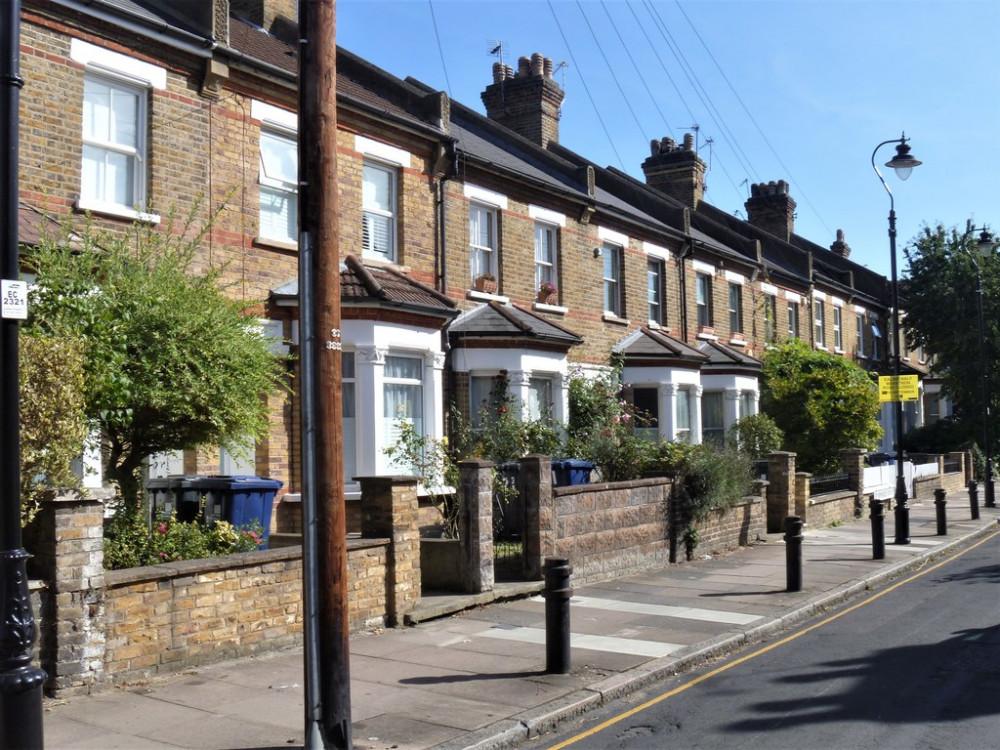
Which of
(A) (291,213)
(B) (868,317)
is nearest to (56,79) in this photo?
(A) (291,213)

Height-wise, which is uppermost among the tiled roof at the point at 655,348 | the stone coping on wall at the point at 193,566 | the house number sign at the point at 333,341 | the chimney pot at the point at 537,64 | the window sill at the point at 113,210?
the chimney pot at the point at 537,64

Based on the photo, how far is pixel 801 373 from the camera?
26906 mm

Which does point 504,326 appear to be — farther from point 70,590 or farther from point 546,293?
point 70,590

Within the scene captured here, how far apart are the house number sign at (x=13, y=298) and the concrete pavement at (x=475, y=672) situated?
113 inches

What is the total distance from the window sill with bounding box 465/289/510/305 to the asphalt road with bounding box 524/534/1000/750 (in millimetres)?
8993

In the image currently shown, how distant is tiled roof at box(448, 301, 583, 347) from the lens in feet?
55.8

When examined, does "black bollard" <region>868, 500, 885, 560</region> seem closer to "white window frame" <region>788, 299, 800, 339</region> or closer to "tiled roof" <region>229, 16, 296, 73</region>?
"tiled roof" <region>229, 16, 296, 73</region>

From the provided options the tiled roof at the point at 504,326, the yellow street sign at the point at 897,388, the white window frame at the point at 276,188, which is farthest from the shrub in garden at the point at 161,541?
the yellow street sign at the point at 897,388

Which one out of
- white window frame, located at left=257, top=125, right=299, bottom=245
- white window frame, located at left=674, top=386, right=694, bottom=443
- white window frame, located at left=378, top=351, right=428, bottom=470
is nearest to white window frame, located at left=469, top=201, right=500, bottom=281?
white window frame, located at left=378, top=351, right=428, bottom=470

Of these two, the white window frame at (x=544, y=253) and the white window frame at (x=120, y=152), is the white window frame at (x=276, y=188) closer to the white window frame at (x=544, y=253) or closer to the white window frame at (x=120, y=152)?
the white window frame at (x=120, y=152)

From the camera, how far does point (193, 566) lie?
8172 millimetres

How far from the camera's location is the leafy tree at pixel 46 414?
7.00 m

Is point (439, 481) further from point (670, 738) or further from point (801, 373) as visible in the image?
point (801, 373)

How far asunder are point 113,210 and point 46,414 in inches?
225
